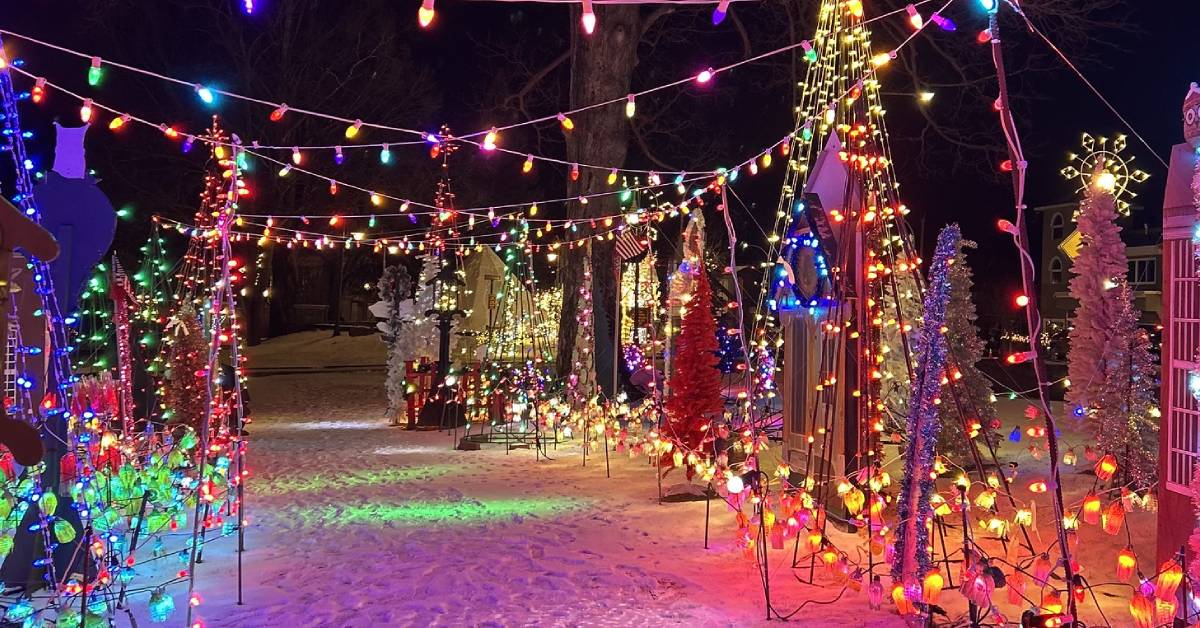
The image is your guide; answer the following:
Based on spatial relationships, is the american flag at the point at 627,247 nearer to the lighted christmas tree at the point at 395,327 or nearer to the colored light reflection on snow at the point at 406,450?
the colored light reflection on snow at the point at 406,450

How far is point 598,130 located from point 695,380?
6.77 meters

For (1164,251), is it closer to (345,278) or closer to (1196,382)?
(1196,382)

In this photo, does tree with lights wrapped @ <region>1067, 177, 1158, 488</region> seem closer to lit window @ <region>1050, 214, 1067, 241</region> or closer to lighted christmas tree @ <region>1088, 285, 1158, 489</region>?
lighted christmas tree @ <region>1088, 285, 1158, 489</region>

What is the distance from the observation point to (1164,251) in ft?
17.0

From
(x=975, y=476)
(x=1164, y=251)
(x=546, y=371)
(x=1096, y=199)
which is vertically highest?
(x=1096, y=199)

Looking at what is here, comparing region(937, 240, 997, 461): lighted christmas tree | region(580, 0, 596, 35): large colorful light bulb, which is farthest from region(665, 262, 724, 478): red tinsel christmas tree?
region(580, 0, 596, 35): large colorful light bulb

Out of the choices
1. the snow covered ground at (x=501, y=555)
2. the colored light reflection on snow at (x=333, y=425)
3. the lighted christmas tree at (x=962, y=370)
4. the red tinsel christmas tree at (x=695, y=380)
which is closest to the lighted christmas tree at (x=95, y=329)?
the colored light reflection on snow at (x=333, y=425)

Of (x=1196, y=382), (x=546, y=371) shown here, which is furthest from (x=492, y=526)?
(x=546, y=371)

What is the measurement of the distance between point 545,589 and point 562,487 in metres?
3.35

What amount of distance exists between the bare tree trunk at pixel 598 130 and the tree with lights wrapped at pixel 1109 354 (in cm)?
702

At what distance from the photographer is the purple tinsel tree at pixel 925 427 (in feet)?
14.5

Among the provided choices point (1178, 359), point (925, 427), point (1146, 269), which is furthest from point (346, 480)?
point (1146, 269)

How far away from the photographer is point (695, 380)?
8.77 metres

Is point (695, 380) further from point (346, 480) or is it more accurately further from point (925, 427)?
point (925, 427)
